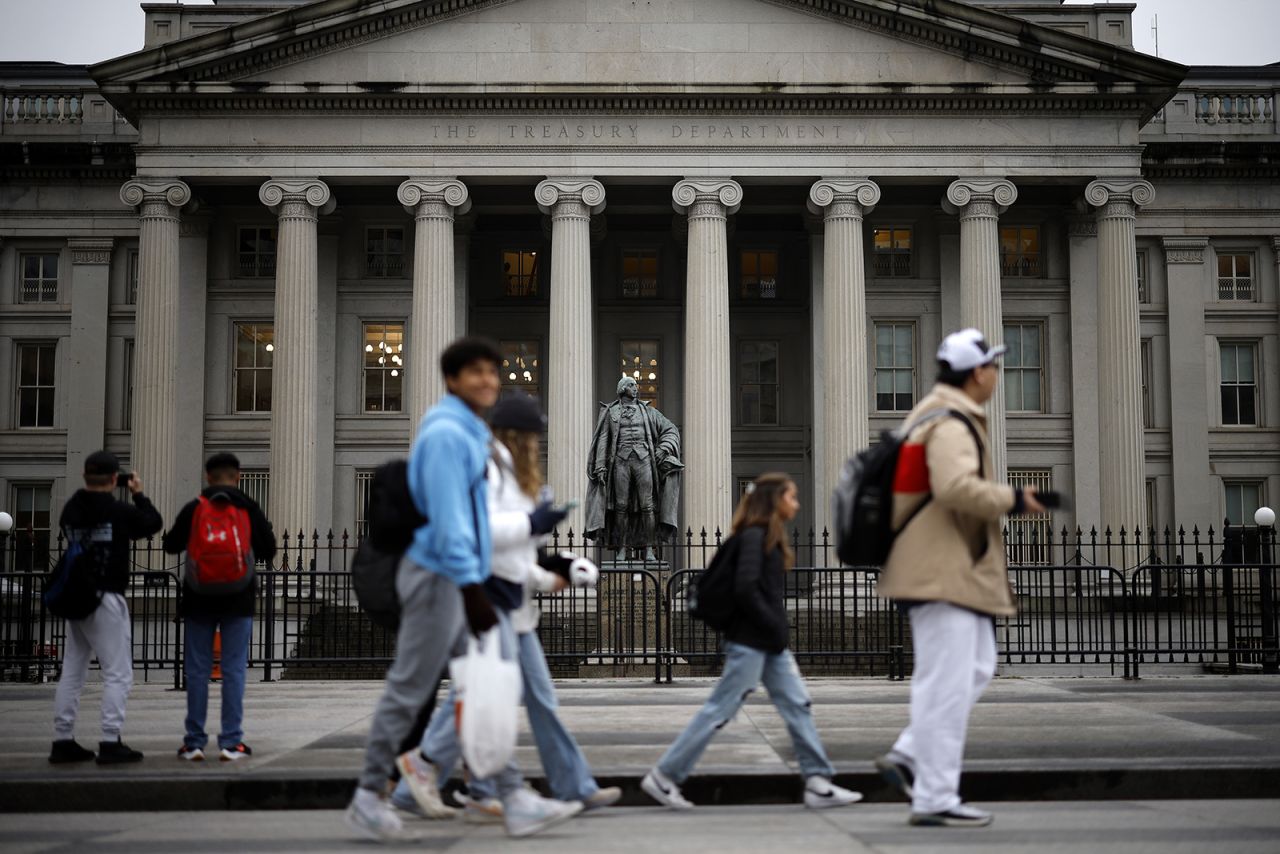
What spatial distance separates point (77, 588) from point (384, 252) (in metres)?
33.3

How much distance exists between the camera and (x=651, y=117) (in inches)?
→ 1507

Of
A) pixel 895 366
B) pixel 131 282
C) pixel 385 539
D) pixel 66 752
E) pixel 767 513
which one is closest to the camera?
pixel 385 539

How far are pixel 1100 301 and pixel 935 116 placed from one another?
6.27 metres

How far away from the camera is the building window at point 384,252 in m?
42.2

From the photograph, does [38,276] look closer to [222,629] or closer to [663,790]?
[222,629]

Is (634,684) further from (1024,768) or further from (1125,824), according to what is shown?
(1125,824)

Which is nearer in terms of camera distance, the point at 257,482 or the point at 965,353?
the point at 965,353

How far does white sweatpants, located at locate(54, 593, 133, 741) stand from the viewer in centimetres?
972

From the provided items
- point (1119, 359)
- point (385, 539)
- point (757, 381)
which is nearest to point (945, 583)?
point (385, 539)

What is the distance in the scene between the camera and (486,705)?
680 cm

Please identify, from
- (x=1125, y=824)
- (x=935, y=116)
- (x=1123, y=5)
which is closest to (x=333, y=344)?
(x=935, y=116)

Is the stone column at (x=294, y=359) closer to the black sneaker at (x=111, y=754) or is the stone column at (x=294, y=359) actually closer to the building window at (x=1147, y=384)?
the building window at (x=1147, y=384)

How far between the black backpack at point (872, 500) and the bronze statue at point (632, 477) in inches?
571

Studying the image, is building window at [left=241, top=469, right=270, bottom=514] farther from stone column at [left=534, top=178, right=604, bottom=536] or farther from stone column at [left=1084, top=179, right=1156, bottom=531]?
stone column at [left=1084, top=179, right=1156, bottom=531]
